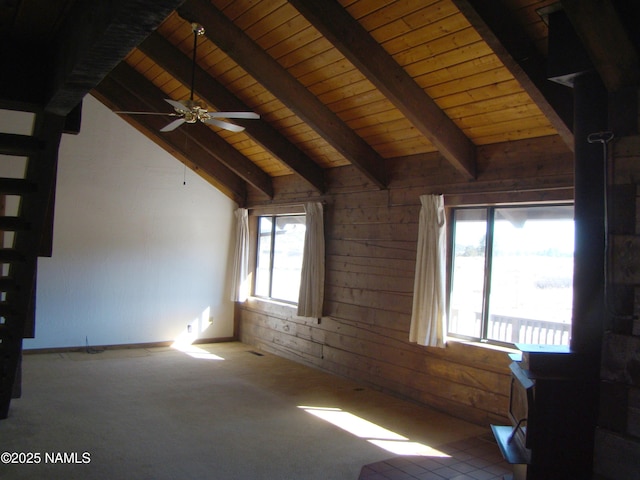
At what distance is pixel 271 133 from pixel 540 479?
4682mm

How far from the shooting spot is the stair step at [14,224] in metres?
2.64

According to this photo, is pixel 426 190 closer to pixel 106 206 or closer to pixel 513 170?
pixel 513 170

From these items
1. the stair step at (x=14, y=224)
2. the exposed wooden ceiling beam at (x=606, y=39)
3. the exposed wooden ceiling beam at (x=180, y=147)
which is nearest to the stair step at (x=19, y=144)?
the stair step at (x=14, y=224)

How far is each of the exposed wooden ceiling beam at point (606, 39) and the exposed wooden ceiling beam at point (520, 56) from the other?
2.32ft

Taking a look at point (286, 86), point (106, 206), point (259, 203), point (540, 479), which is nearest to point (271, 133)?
point (286, 86)

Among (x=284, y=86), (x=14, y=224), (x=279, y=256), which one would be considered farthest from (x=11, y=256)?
(x=279, y=256)

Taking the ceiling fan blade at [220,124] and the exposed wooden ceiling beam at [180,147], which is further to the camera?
the exposed wooden ceiling beam at [180,147]

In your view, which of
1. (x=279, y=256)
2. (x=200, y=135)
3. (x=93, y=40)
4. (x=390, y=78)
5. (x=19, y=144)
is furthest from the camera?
(x=279, y=256)

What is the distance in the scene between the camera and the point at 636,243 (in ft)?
8.83

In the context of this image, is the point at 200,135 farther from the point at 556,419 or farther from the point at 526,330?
the point at 556,419

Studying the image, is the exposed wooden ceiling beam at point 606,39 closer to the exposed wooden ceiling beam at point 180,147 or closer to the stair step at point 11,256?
the stair step at point 11,256

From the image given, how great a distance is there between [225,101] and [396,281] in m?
2.80


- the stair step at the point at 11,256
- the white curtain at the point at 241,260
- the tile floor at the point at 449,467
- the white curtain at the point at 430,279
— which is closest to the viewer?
the stair step at the point at 11,256

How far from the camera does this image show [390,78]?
165 inches
